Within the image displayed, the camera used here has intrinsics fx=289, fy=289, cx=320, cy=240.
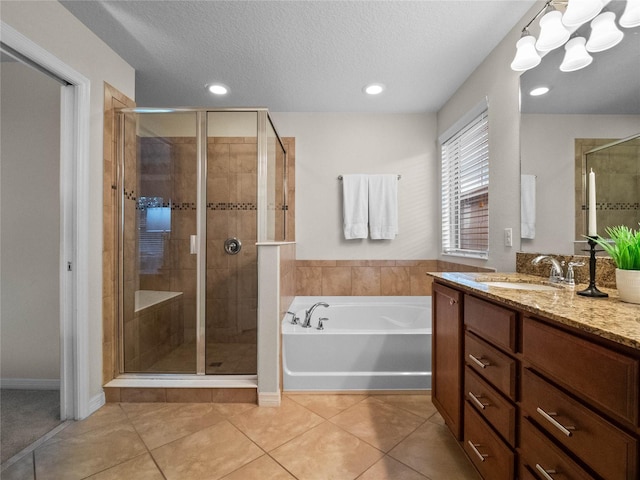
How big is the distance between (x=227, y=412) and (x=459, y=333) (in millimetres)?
1416

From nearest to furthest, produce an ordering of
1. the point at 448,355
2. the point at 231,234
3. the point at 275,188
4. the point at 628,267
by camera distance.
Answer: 1. the point at 628,267
2. the point at 448,355
3. the point at 231,234
4. the point at 275,188

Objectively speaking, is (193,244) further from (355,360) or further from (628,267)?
(628,267)

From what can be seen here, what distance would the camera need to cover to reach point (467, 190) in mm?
2395

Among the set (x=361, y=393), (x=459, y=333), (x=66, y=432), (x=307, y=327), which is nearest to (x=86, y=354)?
(x=66, y=432)

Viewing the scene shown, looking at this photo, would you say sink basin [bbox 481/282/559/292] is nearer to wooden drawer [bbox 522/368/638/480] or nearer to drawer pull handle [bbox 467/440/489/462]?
wooden drawer [bbox 522/368/638/480]

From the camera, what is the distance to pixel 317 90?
2.42 m

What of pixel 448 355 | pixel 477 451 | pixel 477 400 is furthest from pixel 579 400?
pixel 448 355

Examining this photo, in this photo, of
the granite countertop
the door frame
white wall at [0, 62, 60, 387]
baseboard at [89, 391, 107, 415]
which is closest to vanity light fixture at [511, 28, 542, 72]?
the granite countertop

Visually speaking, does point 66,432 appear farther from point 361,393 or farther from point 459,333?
point 459,333

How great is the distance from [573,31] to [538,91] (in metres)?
0.27

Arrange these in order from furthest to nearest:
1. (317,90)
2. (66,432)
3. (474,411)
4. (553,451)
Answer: (317,90)
(66,432)
(474,411)
(553,451)

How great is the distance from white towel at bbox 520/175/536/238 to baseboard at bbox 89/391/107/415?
274cm

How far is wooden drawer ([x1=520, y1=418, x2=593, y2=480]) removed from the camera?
70cm

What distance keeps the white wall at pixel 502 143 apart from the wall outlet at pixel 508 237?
2 cm
